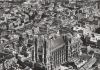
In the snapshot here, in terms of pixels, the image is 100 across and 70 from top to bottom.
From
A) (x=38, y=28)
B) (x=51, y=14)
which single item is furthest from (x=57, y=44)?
(x=51, y=14)

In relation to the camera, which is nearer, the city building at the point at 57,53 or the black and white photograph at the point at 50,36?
the city building at the point at 57,53

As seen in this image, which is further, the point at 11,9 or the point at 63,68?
the point at 11,9

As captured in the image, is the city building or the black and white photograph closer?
the city building

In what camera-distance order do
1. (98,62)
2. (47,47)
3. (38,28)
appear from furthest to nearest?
(38,28) → (98,62) → (47,47)

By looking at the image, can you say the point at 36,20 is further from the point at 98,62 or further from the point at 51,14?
the point at 98,62

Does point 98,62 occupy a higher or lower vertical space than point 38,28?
lower

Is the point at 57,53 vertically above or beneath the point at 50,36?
beneath

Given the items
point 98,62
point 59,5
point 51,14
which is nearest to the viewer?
point 98,62

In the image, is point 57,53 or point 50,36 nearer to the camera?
point 57,53
